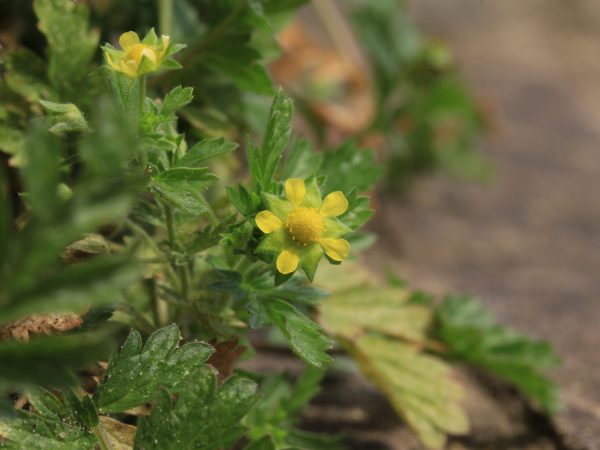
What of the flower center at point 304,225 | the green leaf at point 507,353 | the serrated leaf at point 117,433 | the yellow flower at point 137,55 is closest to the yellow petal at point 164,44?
the yellow flower at point 137,55

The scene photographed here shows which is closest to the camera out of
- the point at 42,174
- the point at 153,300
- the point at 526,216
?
the point at 42,174

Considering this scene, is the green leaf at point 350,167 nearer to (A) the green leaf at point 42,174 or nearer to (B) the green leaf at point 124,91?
(B) the green leaf at point 124,91

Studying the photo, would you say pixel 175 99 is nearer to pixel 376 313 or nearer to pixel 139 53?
pixel 139 53

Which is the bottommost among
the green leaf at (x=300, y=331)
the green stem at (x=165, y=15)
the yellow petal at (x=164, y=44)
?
the green leaf at (x=300, y=331)

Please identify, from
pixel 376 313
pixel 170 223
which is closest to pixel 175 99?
pixel 170 223

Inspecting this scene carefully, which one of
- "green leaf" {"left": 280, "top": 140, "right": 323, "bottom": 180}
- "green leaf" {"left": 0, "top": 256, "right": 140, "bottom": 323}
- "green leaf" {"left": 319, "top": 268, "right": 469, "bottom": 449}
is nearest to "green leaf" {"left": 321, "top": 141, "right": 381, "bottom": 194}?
"green leaf" {"left": 280, "top": 140, "right": 323, "bottom": 180}

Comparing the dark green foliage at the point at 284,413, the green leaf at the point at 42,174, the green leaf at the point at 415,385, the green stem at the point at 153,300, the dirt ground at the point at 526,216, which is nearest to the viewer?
the green leaf at the point at 42,174

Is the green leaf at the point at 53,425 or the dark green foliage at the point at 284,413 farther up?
the green leaf at the point at 53,425

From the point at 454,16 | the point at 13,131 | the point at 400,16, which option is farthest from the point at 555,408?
the point at 454,16
